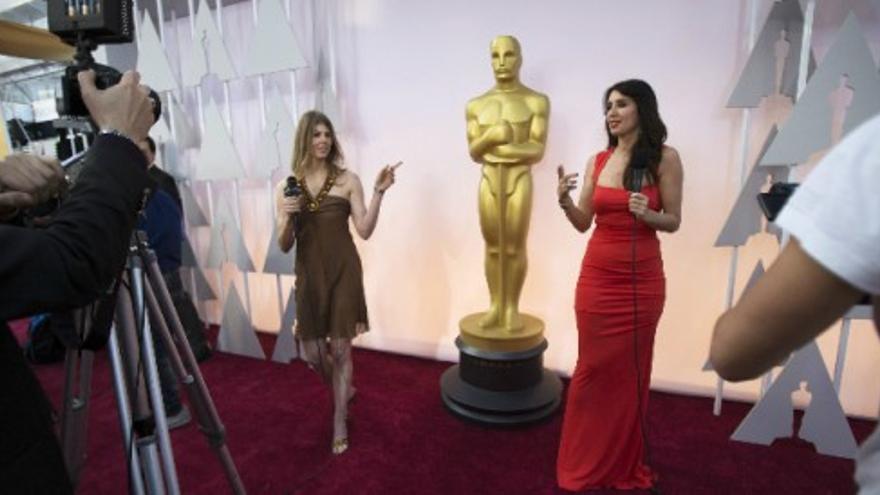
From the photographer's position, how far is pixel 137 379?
44.4 inches

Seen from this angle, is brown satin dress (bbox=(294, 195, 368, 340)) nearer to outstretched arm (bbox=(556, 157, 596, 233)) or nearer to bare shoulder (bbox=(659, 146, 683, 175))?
outstretched arm (bbox=(556, 157, 596, 233))

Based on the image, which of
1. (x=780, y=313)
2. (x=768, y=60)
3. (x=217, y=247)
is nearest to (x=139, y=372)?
(x=780, y=313)

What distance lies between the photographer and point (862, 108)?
219 cm

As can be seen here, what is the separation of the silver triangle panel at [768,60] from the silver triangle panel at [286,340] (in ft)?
9.16

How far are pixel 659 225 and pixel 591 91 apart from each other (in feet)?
4.27

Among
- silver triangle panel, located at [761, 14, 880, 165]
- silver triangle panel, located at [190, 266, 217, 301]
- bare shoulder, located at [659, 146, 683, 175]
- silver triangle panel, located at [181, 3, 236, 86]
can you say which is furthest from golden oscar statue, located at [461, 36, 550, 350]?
silver triangle panel, located at [190, 266, 217, 301]

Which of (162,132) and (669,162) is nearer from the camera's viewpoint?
(669,162)

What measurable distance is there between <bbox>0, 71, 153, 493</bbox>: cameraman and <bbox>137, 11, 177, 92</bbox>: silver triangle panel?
316 cm

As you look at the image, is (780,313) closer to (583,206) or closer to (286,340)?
(583,206)

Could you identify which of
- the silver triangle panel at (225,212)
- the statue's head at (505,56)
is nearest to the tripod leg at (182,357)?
the statue's head at (505,56)

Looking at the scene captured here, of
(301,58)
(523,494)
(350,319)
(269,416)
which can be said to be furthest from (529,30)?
→ (269,416)

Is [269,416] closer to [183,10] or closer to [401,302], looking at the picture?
[401,302]

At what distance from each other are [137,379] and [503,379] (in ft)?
6.32

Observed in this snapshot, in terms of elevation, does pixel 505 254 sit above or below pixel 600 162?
below
